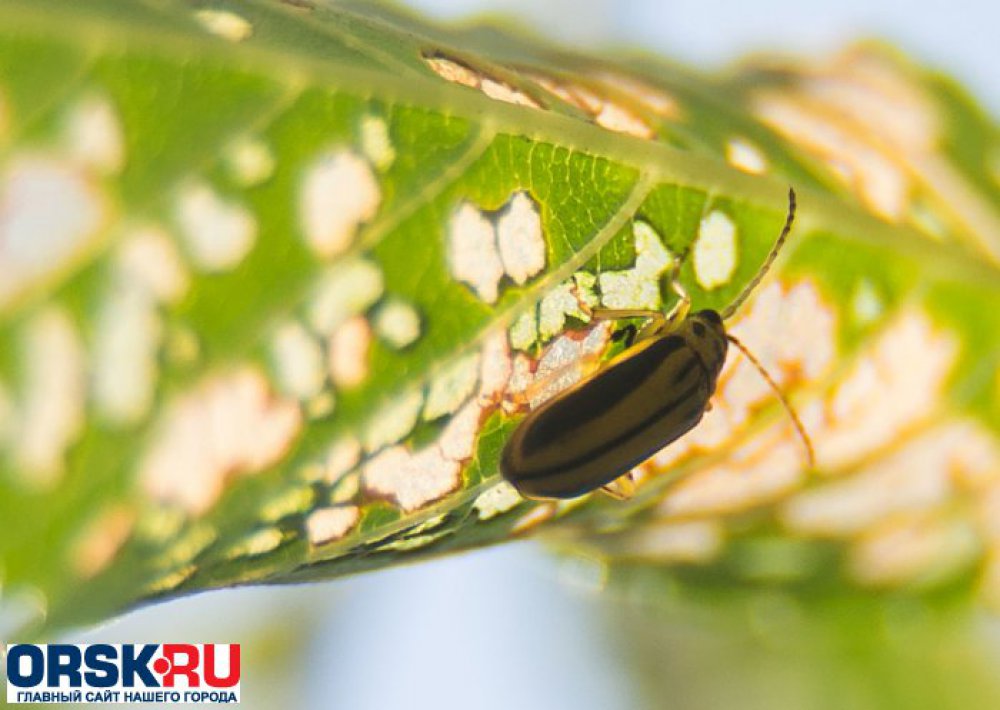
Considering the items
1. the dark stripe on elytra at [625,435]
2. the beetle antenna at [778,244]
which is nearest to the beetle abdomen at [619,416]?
the dark stripe on elytra at [625,435]

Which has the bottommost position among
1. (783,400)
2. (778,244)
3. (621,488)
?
(621,488)

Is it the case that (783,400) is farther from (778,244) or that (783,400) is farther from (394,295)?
(394,295)

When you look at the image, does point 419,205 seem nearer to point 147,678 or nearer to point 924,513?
point 924,513

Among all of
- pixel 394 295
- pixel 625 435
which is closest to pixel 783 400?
pixel 625 435

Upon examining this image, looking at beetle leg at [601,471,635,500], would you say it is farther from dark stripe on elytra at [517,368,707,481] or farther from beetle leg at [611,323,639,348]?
beetle leg at [611,323,639,348]

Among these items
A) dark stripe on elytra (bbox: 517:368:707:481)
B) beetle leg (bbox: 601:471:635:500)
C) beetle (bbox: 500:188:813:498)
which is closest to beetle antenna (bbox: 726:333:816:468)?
beetle (bbox: 500:188:813:498)

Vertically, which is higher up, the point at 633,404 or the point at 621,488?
the point at 633,404

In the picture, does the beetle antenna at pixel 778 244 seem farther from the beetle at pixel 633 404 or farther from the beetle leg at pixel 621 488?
the beetle leg at pixel 621 488

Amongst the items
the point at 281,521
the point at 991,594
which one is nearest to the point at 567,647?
the point at 991,594
